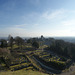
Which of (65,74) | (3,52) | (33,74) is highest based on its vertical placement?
(3,52)

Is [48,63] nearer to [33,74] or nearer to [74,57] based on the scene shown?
[33,74]

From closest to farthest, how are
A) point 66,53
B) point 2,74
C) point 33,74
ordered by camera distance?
point 2,74
point 33,74
point 66,53

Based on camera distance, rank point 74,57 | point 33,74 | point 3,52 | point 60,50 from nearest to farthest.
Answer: point 33,74 → point 3,52 → point 74,57 → point 60,50

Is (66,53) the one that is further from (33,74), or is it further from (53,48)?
(33,74)

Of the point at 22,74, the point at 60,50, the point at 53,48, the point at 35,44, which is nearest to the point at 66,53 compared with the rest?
the point at 60,50

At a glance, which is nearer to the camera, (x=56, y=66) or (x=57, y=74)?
(x=57, y=74)

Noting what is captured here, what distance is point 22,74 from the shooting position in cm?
950

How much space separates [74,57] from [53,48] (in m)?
9.58

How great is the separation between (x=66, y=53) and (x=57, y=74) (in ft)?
38.6

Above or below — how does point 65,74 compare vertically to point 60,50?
below

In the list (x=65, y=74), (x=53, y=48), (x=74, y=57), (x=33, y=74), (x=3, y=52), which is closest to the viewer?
(x=33, y=74)

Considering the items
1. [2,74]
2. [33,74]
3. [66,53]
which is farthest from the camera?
[66,53]

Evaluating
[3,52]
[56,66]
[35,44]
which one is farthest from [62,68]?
[35,44]

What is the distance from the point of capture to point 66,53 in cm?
2062
